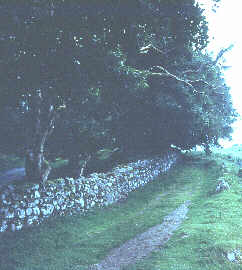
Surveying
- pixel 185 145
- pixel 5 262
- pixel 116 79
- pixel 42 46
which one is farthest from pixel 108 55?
pixel 185 145

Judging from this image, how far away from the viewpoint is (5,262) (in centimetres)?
980

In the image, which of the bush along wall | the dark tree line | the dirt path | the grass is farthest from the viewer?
the bush along wall

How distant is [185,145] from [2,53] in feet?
97.4

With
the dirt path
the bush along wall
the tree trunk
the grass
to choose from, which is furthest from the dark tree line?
the dirt path

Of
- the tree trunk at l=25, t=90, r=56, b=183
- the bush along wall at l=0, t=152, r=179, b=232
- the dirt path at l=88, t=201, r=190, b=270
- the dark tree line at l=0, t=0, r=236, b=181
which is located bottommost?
the dirt path at l=88, t=201, r=190, b=270

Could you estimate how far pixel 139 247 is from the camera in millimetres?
10953

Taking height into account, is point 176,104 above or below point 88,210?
above

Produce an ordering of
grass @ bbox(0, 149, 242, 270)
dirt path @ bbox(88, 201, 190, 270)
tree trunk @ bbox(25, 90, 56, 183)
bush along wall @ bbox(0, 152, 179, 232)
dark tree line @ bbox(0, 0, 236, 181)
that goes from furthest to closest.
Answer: tree trunk @ bbox(25, 90, 56, 183)
bush along wall @ bbox(0, 152, 179, 232)
dark tree line @ bbox(0, 0, 236, 181)
dirt path @ bbox(88, 201, 190, 270)
grass @ bbox(0, 149, 242, 270)

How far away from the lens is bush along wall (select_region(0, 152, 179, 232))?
496 inches

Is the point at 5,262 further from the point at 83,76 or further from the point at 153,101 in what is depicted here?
the point at 153,101

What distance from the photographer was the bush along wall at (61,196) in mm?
12586

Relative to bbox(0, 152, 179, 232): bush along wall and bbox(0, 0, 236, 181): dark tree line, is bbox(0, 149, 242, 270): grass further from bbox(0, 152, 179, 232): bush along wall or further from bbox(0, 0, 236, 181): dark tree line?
bbox(0, 0, 236, 181): dark tree line

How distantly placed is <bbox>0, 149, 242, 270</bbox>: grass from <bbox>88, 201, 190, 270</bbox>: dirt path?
346mm

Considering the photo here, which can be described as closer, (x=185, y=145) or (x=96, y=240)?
(x=96, y=240)
